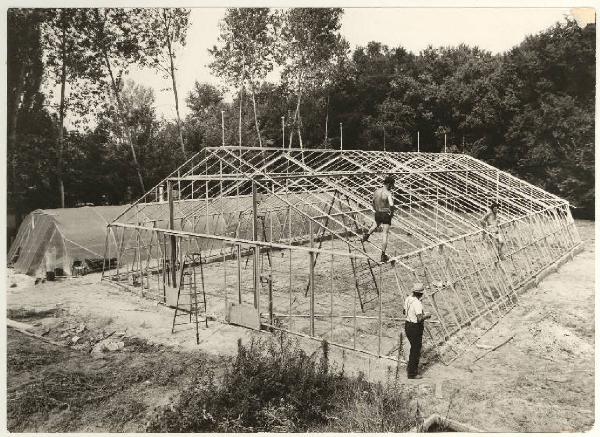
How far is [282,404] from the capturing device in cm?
938

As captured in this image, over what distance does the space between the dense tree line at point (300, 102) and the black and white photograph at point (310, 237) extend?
0.58 feet

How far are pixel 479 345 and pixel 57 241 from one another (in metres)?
17.8

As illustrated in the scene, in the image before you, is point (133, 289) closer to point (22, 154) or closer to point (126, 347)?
point (126, 347)

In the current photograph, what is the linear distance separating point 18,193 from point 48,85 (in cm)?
611

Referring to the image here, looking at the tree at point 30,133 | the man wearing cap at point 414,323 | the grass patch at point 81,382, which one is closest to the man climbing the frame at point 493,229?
the man wearing cap at point 414,323

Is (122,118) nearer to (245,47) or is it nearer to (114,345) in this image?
(245,47)

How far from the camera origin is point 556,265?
21.6 m

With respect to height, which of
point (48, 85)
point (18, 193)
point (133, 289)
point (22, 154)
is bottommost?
point (133, 289)

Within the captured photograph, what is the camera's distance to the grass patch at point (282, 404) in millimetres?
8961

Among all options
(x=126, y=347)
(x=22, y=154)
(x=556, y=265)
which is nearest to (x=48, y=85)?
(x=22, y=154)

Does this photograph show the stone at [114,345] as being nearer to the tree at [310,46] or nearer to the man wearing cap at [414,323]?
the man wearing cap at [414,323]

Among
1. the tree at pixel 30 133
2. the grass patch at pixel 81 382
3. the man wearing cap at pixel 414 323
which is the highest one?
the tree at pixel 30 133

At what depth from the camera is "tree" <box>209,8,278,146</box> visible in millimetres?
37062

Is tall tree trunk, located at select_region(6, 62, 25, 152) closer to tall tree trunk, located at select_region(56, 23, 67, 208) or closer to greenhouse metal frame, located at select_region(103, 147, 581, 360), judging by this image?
tall tree trunk, located at select_region(56, 23, 67, 208)
